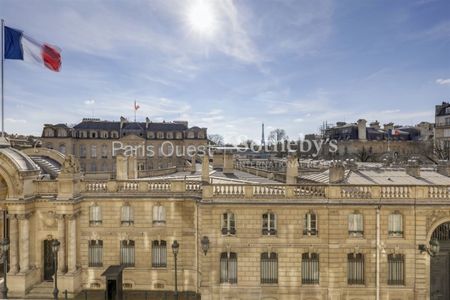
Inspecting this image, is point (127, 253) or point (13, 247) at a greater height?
Result: point (13, 247)

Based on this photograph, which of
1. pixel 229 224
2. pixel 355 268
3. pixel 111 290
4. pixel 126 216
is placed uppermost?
pixel 126 216

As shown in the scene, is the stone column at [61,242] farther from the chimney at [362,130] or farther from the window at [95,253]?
the chimney at [362,130]

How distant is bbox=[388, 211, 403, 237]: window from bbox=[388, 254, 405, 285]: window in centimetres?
141

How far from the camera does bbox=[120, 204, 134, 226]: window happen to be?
24391 mm

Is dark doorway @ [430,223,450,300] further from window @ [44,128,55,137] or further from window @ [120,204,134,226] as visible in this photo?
window @ [44,128,55,137]

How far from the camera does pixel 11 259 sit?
2381 centimetres

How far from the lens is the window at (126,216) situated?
80.0 feet

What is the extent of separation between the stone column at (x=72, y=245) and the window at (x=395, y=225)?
68.2 ft

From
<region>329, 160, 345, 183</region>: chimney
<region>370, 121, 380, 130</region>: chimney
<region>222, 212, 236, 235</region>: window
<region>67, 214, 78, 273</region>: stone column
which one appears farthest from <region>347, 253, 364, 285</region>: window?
<region>370, 121, 380, 130</region>: chimney

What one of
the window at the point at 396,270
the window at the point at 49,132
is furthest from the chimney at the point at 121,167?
the window at the point at 49,132

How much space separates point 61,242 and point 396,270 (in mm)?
22134

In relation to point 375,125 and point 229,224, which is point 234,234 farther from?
point 375,125

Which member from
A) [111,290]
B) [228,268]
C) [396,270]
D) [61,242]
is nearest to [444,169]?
[396,270]

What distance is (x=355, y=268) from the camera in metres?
22.1
